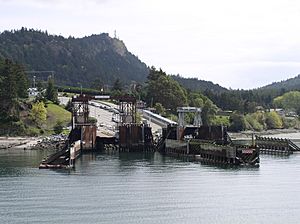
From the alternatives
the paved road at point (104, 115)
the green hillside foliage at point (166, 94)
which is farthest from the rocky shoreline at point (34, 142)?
the green hillside foliage at point (166, 94)

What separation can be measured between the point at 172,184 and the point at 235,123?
10448 cm

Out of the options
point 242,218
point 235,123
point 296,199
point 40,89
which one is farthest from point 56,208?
point 235,123

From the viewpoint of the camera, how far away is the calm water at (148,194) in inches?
1409

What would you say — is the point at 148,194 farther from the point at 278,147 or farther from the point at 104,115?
the point at 104,115

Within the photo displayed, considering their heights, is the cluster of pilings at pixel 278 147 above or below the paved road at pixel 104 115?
below

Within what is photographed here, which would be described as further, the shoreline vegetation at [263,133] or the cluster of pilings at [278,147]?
the shoreline vegetation at [263,133]

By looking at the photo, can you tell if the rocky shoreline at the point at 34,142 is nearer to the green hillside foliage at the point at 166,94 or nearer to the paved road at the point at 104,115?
the paved road at the point at 104,115

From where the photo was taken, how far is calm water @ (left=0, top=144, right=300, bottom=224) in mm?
35781

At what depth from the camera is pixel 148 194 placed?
43.4 meters

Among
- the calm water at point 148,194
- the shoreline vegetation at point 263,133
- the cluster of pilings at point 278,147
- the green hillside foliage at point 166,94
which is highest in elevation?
the green hillside foliage at point 166,94

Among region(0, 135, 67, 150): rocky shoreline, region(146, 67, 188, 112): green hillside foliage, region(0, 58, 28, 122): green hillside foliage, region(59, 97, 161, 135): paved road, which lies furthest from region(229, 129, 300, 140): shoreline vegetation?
region(0, 135, 67, 150): rocky shoreline

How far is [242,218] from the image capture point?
117 feet

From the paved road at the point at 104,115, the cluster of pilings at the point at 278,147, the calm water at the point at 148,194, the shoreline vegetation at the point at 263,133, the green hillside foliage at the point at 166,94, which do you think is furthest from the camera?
the green hillside foliage at the point at 166,94

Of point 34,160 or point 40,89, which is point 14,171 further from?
point 40,89
